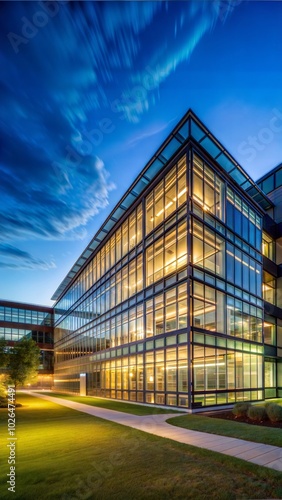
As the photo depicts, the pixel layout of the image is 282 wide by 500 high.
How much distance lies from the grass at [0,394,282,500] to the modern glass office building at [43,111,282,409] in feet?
31.6

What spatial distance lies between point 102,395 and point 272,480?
28.4m

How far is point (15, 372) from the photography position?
85.8 ft

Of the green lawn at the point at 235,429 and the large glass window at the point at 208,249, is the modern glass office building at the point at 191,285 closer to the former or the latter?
the large glass window at the point at 208,249

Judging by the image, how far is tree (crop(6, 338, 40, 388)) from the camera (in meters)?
26.1

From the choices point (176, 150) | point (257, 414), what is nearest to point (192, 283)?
point (257, 414)

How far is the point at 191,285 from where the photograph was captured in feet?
62.5

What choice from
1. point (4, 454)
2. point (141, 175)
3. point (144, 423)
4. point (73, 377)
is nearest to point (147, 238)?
point (141, 175)

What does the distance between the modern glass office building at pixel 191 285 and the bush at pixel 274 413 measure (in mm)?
5617

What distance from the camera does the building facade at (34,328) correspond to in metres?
61.7

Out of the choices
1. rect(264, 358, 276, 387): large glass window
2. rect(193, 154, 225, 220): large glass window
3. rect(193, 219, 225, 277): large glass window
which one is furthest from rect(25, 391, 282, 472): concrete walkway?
rect(264, 358, 276, 387): large glass window

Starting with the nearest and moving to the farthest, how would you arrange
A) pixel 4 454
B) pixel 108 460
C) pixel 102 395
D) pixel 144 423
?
1. pixel 108 460
2. pixel 4 454
3. pixel 144 423
4. pixel 102 395

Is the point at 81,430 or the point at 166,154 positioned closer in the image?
the point at 81,430

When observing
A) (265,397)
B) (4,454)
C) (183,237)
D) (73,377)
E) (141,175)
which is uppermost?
(141,175)

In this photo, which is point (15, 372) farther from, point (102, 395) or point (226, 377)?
point (226, 377)
